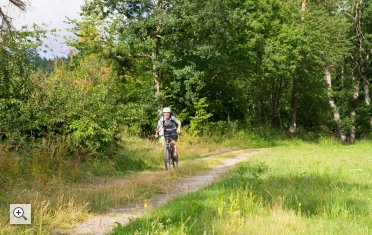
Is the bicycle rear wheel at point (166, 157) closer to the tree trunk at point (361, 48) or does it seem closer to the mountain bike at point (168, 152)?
Answer: the mountain bike at point (168, 152)

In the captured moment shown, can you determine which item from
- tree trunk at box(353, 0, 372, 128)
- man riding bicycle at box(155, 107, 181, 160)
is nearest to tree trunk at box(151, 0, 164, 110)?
man riding bicycle at box(155, 107, 181, 160)

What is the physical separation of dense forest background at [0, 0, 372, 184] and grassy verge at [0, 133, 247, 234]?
959mm

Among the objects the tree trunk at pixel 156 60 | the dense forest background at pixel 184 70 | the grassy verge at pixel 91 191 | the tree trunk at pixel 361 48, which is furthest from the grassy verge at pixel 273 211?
the tree trunk at pixel 361 48

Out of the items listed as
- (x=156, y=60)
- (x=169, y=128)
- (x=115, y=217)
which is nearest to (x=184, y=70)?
(x=156, y=60)

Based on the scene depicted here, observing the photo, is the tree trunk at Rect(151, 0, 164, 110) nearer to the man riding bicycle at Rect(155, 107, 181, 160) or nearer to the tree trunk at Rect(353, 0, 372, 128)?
the man riding bicycle at Rect(155, 107, 181, 160)

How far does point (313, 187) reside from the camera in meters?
7.56

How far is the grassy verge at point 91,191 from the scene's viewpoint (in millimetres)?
5780

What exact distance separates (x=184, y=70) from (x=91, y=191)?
16172mm

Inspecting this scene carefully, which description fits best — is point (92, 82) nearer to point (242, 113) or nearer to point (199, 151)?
point (199, 151)

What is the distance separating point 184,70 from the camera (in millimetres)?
23703

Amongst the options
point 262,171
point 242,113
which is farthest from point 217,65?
point 262,171

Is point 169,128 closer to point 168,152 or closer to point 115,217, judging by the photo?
point 168,152

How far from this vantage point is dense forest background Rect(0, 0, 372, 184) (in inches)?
486

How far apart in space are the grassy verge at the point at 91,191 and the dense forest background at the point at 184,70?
959 millimetres
